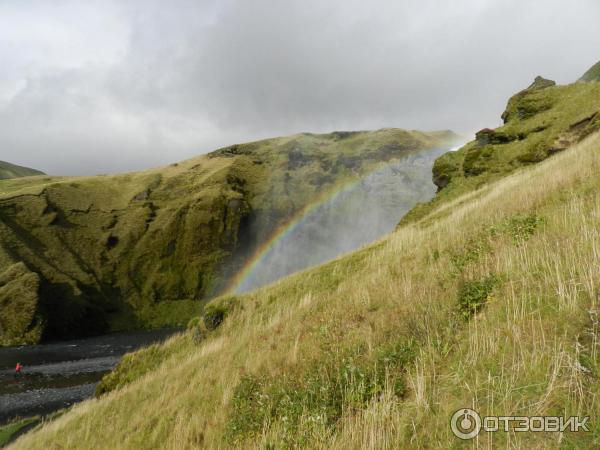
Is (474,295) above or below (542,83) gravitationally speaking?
below

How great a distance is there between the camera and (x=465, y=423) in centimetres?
268

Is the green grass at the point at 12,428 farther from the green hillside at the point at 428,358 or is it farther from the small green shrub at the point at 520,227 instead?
the small green shrub at the point at 520,227

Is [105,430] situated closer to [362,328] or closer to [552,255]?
[362,328]

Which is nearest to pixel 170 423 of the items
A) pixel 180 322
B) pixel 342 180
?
pixel 180 322


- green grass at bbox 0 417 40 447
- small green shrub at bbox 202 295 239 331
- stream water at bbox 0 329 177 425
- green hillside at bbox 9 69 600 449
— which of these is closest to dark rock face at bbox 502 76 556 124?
green hillside at bbox 9 69 600 449

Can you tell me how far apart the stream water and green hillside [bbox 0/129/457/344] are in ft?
78.2

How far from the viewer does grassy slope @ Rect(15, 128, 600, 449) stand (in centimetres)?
281

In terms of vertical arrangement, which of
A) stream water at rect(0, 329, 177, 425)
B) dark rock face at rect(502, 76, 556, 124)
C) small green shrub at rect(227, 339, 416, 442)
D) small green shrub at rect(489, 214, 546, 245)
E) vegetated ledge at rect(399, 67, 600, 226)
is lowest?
stream water at rect(0, 329, 177, 425)

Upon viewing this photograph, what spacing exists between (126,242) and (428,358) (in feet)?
471

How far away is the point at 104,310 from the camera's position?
11138 cm

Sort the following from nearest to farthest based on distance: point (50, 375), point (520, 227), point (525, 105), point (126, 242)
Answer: point (520, 227)
point (525, 105)
point (50, 375)
point (126, 242)

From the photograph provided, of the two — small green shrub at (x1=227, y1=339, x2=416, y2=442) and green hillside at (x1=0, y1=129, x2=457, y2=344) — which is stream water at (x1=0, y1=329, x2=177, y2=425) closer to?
green hillside at (x1=0, y1=129, x2=457, y2=344)

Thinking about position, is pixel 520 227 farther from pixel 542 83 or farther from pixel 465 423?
pixel 542 83

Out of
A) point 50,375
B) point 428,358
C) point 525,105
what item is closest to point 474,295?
point 428,358
